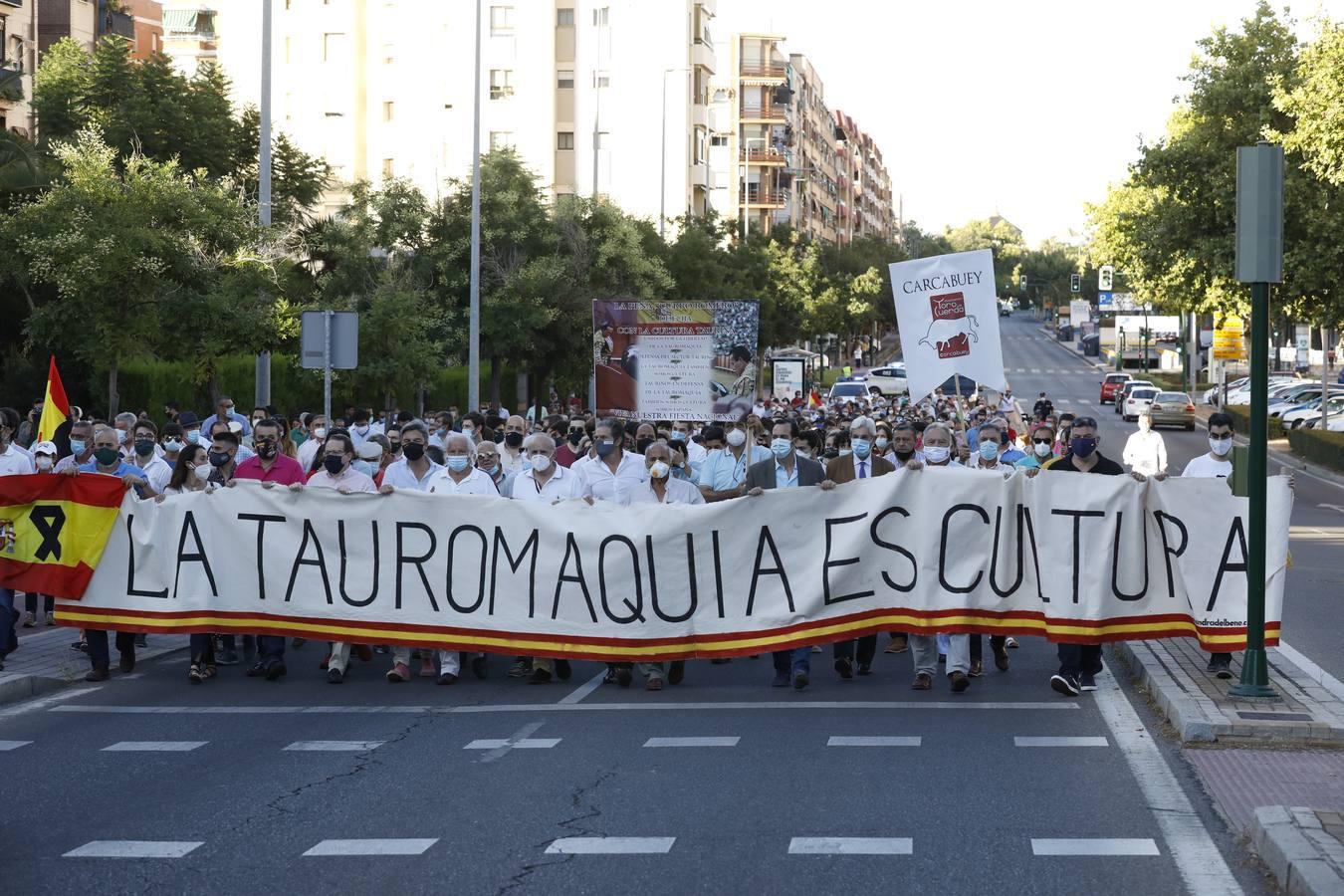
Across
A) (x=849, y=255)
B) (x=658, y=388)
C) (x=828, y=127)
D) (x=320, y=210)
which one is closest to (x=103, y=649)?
(x=658, y=388)

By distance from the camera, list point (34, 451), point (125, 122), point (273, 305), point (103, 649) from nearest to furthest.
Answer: point (103, 649) → point (34, 451) → point (273, 305) → point (125, 122)

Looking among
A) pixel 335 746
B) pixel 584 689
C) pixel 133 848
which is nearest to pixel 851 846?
pixel 133 848

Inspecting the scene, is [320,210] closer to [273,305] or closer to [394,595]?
[273,305]

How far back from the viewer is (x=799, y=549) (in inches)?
473

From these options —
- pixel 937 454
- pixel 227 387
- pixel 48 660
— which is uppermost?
pixel 227 387

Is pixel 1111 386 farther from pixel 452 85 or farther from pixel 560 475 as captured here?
pixel 560 475

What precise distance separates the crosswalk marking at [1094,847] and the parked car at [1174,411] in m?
56.5

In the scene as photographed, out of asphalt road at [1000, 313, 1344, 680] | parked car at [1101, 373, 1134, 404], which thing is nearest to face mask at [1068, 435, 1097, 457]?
asphalt road at [1000, 313, 1344, 680]

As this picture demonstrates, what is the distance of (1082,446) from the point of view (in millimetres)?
12062

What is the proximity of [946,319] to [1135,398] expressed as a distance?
50.3 metres

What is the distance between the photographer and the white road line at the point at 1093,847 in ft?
23.4

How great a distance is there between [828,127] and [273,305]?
125926 mm

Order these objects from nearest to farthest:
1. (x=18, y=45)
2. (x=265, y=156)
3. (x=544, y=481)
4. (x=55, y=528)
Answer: (x=55, y=528) → (x=544, y=481) → (x=265, y=156) → (x=18, y=45)

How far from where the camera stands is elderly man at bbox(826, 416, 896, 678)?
12.4 meters
